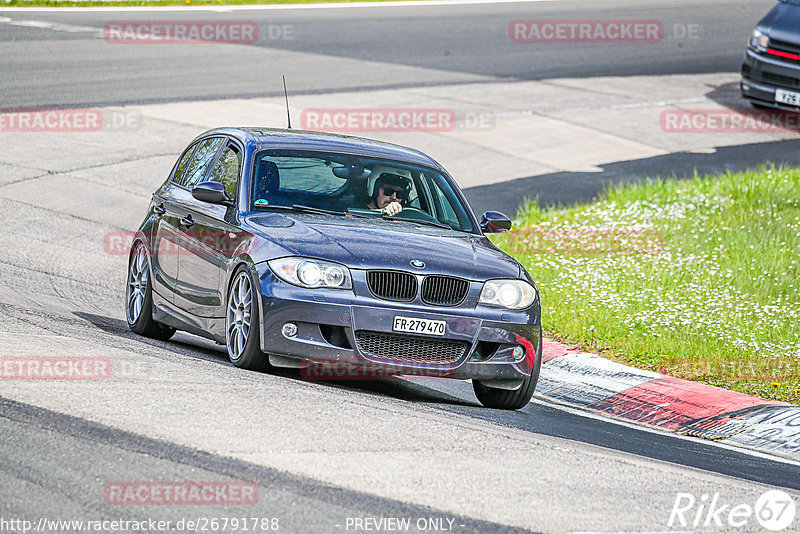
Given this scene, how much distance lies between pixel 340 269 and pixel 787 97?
50.1ft

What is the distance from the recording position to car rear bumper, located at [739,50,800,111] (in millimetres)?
21125

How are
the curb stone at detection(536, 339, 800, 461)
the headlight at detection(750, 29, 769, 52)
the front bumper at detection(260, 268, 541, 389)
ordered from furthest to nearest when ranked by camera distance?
the headlight at detection(750, 29, 769, 52)
the curb stone at detection(536, 339, 800, 461)
the front bumper at detection(260, 268, 541, 389)

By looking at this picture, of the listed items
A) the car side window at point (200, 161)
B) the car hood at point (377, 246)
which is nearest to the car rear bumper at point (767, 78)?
the car side window at point (200, 161)

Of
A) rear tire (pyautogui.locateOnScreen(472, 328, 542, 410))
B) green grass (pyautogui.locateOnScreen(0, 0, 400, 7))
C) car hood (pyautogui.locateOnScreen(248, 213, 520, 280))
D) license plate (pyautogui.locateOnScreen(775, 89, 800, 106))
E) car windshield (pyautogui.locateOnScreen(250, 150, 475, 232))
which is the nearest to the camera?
car hood (pyautogui.locateOnScreen(248, 213, 520, 280))

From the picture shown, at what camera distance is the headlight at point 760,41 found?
2148cm

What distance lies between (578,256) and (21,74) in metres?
12.1

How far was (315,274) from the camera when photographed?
7.94 metres

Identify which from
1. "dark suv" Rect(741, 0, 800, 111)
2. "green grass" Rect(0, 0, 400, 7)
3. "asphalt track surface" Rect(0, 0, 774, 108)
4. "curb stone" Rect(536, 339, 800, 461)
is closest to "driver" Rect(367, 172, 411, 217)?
"curb stone" Rect(536, 339, 800, 461)

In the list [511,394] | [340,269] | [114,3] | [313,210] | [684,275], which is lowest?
[684,275]

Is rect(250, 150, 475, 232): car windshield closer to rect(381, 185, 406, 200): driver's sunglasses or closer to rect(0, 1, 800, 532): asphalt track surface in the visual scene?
rect(381, 185, 406, 200): driver's sunglasses

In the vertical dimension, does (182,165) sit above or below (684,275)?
above

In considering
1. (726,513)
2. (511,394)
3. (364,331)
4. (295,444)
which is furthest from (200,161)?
(726,513)

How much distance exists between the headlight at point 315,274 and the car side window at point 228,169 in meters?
1.32

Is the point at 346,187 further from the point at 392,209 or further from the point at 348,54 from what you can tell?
the point at 348,54
